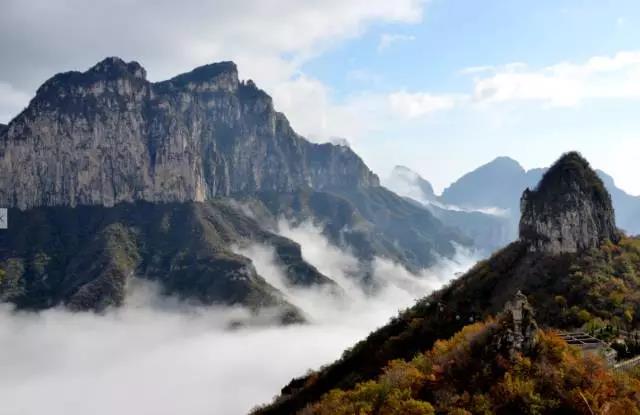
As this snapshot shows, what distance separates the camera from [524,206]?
324 ft

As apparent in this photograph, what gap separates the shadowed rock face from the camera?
8781 cm

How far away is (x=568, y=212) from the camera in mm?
88375

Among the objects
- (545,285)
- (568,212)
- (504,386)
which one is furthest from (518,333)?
(568,212)

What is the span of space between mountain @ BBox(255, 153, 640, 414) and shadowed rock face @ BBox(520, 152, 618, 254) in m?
0.14

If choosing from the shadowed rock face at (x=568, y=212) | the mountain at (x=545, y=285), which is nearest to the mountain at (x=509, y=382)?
the mountain at (x=545, y=285)

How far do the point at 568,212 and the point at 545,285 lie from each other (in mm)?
15793

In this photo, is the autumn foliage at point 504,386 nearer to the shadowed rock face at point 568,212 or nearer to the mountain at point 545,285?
the mountain at point 545,285

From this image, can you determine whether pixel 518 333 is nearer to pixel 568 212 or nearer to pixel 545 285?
pixel 545 285

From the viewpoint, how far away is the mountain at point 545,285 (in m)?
68.2

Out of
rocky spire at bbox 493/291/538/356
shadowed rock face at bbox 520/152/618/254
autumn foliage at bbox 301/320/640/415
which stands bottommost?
autumn foliage at bbox 301/320/640/415

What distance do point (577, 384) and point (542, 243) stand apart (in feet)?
192

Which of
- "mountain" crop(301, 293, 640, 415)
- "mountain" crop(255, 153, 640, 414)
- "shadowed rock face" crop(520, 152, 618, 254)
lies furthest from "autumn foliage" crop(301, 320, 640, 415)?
"shadowed rock face" crop(520, 152, 618, 254)

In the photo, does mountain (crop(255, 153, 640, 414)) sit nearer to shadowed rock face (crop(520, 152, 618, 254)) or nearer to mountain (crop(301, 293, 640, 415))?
shadowed rock face (crop(520, 152, 618, 254))

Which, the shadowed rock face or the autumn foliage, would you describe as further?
the shadowed rock face
